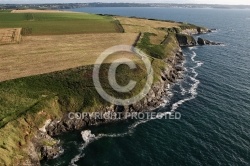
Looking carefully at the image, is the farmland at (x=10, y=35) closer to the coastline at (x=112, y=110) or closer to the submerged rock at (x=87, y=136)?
the coastline at (x=112, y=110)

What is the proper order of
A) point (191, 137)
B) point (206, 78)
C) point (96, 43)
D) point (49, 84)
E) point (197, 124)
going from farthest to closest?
point (96, 43)
point (206, 78)
point (49, 84)
point (197, 124)
point (191, 137)

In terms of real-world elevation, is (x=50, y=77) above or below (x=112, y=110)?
above

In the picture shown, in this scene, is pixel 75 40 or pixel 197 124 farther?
pixel 75 40

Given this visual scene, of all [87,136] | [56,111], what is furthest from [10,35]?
[87,136]

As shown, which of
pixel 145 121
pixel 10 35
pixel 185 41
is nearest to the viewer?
pixel 145 121

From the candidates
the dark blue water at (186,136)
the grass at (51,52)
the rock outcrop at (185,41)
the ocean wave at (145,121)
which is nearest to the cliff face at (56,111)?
the dark blue water at (186,136)

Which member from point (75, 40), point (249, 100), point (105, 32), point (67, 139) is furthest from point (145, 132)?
point (105, 32)

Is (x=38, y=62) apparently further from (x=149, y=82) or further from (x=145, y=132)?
(x=145, y=132)

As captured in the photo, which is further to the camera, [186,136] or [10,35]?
[10,35]

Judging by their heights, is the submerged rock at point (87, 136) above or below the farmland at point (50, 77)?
below

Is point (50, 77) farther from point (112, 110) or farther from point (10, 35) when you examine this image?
point (10, 35)

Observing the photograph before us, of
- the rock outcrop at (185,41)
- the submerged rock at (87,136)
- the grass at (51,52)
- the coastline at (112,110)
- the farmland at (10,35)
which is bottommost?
the submerged rock at (87,136)
